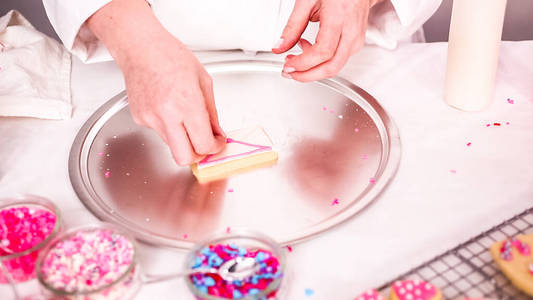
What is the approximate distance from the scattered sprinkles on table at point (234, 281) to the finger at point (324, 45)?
1.33 ft

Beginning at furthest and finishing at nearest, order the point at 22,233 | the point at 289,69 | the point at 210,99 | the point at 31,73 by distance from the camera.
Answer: the point at 31,73, the point at 289,69, the point at 210,99, the point at 22,233

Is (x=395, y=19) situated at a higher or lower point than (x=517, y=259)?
higher

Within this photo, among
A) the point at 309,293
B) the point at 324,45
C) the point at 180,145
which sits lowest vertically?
the point at 309,293

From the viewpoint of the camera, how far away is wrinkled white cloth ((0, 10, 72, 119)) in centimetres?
114

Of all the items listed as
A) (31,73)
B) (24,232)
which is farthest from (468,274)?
(31,73)

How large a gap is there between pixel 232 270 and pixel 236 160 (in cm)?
29

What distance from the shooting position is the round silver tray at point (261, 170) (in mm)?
875

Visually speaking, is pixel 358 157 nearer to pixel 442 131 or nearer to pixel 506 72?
pixel 442 131

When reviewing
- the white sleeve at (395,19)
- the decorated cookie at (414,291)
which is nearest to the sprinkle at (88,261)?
the decorated cookie at (414,291)

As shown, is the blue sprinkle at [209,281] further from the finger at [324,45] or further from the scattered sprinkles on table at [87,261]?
the finger at [324,45]

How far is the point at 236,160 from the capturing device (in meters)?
0.98

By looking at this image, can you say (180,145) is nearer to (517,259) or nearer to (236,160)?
(236,160)

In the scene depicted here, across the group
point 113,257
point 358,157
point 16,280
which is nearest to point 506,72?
point 358,157

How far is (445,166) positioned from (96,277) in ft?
2.01
